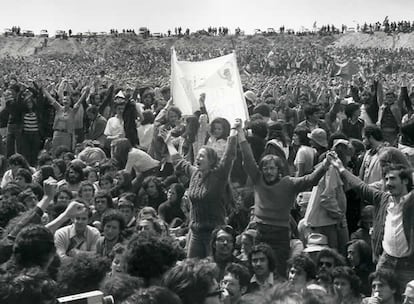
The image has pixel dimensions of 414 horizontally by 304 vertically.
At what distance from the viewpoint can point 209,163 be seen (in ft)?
25.1

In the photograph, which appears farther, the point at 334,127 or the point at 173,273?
the point at 334,127

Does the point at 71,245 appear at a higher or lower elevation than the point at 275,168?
lower

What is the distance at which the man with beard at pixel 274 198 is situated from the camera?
7469mm

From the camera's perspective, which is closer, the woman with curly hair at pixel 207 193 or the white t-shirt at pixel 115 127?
the woman with curly hair at pixel 207 193

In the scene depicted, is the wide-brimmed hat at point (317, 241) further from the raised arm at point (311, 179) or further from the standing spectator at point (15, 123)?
the standing spectator at point (15, 123)

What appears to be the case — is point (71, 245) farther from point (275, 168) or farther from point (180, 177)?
point (180, 177)

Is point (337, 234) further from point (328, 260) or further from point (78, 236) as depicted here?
point (78, 236)

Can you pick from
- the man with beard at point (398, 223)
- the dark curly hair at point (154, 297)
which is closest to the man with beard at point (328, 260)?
the man with beard at point (398, 223)

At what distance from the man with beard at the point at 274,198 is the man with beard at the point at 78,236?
1.36m

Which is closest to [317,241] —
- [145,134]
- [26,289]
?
[26,289]

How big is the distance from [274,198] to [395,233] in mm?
1249

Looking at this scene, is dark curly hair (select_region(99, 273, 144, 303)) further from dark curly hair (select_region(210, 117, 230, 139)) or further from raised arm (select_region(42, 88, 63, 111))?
raised arm (select_region(42, 88, 63, 111))

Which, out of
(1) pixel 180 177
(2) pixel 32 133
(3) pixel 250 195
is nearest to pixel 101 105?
(2) pixel 32 133

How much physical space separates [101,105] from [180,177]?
5.53 meters
